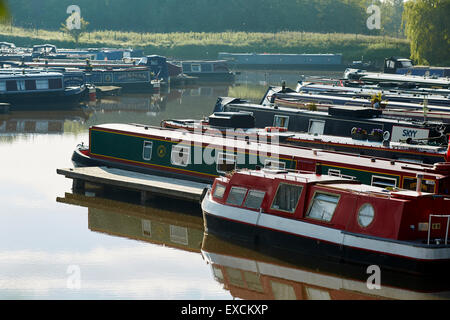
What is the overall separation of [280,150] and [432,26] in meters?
47.3

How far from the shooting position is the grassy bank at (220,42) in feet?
278

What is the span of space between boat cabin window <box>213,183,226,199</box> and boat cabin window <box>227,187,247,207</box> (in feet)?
0.84

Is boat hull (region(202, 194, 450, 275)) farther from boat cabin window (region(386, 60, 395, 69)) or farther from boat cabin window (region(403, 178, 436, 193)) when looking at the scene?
boat cabin window (region(386, 60, 395, 69))

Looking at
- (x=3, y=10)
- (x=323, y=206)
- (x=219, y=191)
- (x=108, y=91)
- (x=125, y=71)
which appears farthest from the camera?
(x=125, y=71)

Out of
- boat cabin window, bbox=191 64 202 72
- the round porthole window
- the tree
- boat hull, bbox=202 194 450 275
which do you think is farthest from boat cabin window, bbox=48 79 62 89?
the tree

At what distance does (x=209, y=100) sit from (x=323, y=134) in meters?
27.5

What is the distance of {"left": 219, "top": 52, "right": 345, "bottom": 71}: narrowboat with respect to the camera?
257 feet

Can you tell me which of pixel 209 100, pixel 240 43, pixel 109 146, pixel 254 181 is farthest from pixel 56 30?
pixel 254 181

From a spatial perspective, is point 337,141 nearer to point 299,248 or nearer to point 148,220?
point 148,220

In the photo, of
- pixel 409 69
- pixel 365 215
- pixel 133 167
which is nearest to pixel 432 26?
pixel 409 69

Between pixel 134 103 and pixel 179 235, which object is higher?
pixel 134 103

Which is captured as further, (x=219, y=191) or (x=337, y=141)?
(x=337, y=141)

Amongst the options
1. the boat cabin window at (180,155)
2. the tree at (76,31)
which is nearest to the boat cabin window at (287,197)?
the boat cabin window at (180,155)

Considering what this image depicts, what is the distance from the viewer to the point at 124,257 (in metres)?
18.2
